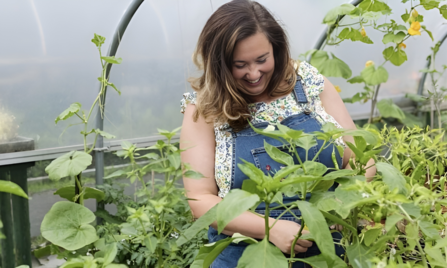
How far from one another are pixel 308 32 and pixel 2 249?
6.64 ft

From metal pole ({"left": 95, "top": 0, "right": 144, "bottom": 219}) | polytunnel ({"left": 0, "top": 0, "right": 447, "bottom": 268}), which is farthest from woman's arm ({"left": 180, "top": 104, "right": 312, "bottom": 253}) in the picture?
metal pole ({"left": 95, "top": 0, "right": 144, "bottom": 219})

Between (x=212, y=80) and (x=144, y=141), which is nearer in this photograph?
(x=212, y=80)

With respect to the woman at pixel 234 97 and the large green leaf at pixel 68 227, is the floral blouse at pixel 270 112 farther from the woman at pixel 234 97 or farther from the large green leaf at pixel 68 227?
the large green leaf at pixel 68 227

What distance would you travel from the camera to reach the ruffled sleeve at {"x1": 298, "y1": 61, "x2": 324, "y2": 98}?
1234mm

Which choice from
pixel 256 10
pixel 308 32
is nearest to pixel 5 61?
pixel 256 10

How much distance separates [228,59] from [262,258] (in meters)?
0.75

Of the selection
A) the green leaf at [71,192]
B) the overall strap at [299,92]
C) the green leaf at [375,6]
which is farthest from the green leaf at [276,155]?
the green leaf at [375,6]

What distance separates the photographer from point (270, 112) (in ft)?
3.92

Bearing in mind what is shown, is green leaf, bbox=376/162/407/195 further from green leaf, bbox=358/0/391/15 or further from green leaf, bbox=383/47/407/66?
green leaf, bbox=383/47/407/66

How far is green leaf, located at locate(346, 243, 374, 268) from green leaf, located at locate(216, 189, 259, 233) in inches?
6.9

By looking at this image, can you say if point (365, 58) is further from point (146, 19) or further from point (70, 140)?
point (70, 140)

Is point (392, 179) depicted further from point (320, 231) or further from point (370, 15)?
point (370, 15)

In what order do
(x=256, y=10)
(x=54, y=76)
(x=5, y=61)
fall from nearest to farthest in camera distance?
(x=256, y=10), (x=5, y=61), (x=54, y=76)

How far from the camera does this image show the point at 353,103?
110 inches
